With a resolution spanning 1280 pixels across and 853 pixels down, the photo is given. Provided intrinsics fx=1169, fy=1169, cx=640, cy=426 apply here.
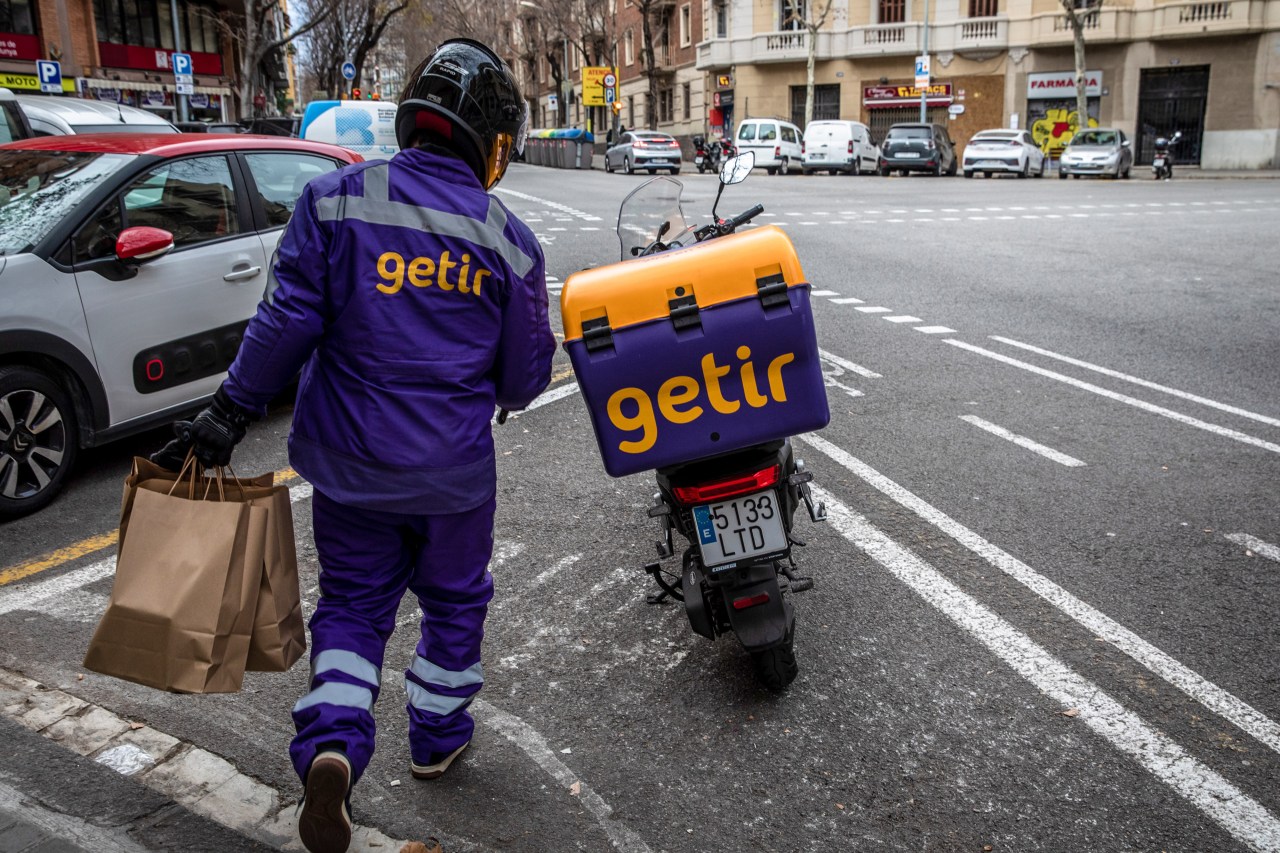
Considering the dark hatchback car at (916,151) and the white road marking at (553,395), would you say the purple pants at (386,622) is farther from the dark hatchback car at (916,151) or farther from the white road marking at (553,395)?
the dark hatchback car at (916,151)

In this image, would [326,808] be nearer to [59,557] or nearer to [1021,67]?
[59,557]

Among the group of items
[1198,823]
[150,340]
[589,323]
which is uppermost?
[589,323]

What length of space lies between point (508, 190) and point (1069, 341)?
65.4 ft

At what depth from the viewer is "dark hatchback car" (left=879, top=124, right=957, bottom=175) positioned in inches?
1414

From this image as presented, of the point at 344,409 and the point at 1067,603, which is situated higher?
the point at 344,409

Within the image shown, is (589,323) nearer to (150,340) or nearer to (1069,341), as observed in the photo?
(150,340)

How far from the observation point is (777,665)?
355 centimetres

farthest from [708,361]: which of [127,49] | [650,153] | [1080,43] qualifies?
[127,49]

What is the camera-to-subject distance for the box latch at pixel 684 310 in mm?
3104

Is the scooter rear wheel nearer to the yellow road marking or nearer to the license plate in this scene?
the license plate

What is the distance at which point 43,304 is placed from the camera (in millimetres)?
5215

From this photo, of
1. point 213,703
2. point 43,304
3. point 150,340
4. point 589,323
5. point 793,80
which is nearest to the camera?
point 589,323

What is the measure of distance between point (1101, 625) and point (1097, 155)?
3269 centimetres

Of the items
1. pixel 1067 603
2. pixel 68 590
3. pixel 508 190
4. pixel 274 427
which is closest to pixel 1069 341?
pixel 1067 603
